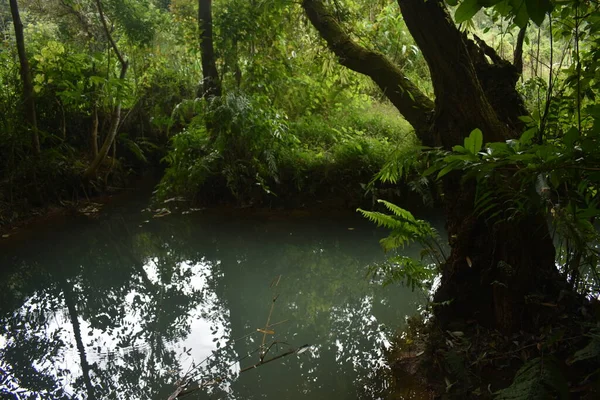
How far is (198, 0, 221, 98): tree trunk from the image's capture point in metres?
7.14

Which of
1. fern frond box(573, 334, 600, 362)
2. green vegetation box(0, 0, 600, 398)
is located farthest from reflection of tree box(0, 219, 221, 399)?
fern frond box(573, 334, 600, 362)

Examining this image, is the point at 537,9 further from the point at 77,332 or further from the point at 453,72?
the point at 77,332

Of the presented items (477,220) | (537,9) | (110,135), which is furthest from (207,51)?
(537,9)

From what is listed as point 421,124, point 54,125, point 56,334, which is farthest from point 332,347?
point 54,125

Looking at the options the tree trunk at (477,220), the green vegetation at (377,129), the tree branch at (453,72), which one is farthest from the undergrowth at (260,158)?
the tree branch at (453,72)

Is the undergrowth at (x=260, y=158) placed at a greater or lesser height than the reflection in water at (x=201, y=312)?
greater

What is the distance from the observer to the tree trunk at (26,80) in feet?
21.7

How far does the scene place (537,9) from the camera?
950 mm

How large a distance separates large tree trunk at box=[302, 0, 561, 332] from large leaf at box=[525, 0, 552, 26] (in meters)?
1.61

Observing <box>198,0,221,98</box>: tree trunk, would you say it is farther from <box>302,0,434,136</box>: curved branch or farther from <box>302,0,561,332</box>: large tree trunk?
<box>302,0,561,332</box>: large tree trunk

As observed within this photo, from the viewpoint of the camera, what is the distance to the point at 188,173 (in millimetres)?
6730

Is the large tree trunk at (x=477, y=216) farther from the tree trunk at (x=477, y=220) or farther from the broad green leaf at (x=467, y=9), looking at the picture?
the broad green leaf at (x=467, y=9)

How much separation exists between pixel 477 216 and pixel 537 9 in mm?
1599

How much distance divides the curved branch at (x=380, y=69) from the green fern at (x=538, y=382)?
1.81 metres
